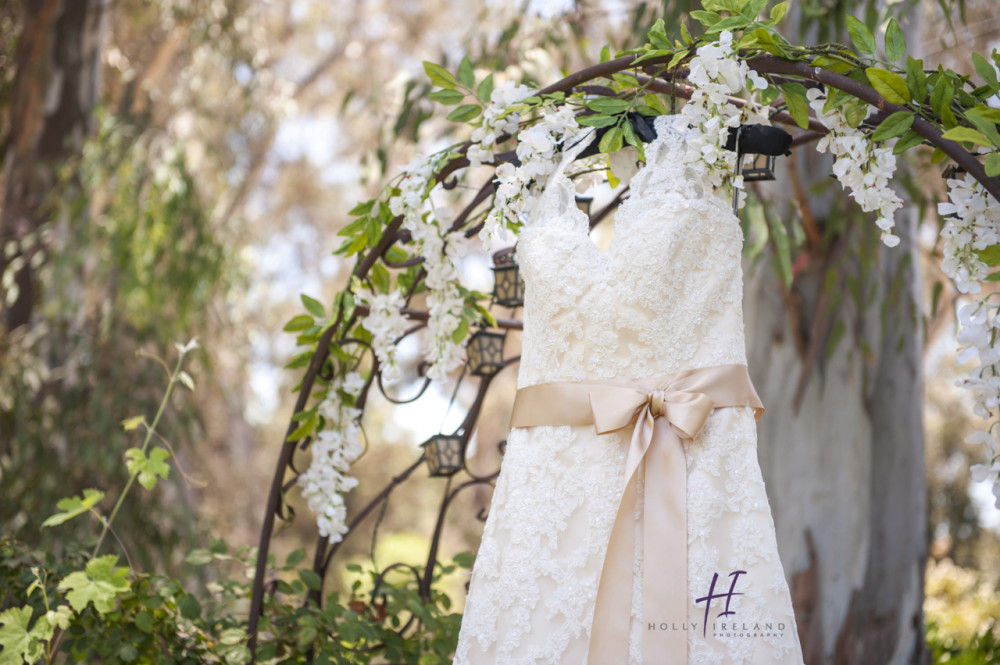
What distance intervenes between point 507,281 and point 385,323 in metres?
0.40

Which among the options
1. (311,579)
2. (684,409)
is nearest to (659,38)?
(684,409)

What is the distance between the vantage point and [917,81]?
1.23 m

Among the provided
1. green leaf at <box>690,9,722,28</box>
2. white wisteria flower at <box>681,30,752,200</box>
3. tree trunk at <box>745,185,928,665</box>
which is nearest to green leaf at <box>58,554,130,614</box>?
white wisteria flower at <box>681,30,752,200</box>

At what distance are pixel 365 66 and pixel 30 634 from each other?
7097 mm

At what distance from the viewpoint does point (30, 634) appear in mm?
1599

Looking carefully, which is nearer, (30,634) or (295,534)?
(30,634)

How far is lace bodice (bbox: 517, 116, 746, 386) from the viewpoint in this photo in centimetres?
134

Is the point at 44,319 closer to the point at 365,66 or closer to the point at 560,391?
the point at 560,391

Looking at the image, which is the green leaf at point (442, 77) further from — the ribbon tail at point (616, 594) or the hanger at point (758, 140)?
the ribbon tail at point (616, 594)

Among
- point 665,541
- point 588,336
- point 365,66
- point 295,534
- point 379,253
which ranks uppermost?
point 365,66

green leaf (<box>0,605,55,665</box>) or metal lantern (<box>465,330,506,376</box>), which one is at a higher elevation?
metal lantern (<box>465,330,506,376</box>)

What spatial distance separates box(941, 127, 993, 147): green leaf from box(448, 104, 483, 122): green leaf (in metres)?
0.87

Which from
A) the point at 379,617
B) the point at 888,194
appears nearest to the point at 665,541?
the point at 888,194
